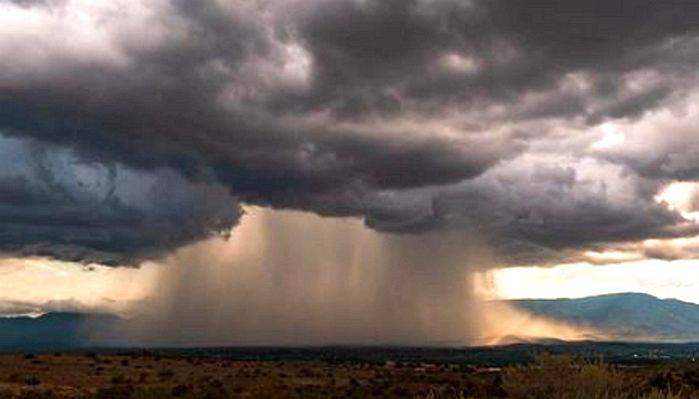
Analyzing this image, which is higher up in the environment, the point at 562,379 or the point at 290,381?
the point at 290,381

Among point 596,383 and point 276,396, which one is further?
point 276,396

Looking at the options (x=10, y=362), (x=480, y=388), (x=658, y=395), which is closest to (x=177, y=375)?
(x=10, y=362)

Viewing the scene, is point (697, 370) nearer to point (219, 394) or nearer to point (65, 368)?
point (219, 394)

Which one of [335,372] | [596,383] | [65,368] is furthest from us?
[335,372]

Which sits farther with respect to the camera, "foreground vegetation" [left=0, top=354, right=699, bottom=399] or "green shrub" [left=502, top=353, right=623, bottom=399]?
"foreground vegetation" [left=0, top=354, right=699, bottom=399]

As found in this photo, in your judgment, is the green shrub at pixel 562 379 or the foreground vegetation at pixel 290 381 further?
the foreground vegetation at pixel 290 381

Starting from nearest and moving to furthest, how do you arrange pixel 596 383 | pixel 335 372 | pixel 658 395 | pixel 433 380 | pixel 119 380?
pixel 658 395 → pixel 596 383 → pixel 119 380 → pixel 433 380 → pixel 335 372

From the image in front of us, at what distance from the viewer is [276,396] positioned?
58219 millimetres

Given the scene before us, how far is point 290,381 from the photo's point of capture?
244ft

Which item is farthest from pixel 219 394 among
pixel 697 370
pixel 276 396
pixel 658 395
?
pixel 697 370

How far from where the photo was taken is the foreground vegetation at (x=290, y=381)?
3744 centimetres

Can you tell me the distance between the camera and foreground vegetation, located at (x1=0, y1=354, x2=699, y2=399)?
3744cm

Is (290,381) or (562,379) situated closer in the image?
(562,379)

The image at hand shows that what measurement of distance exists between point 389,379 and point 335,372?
1058 cm
